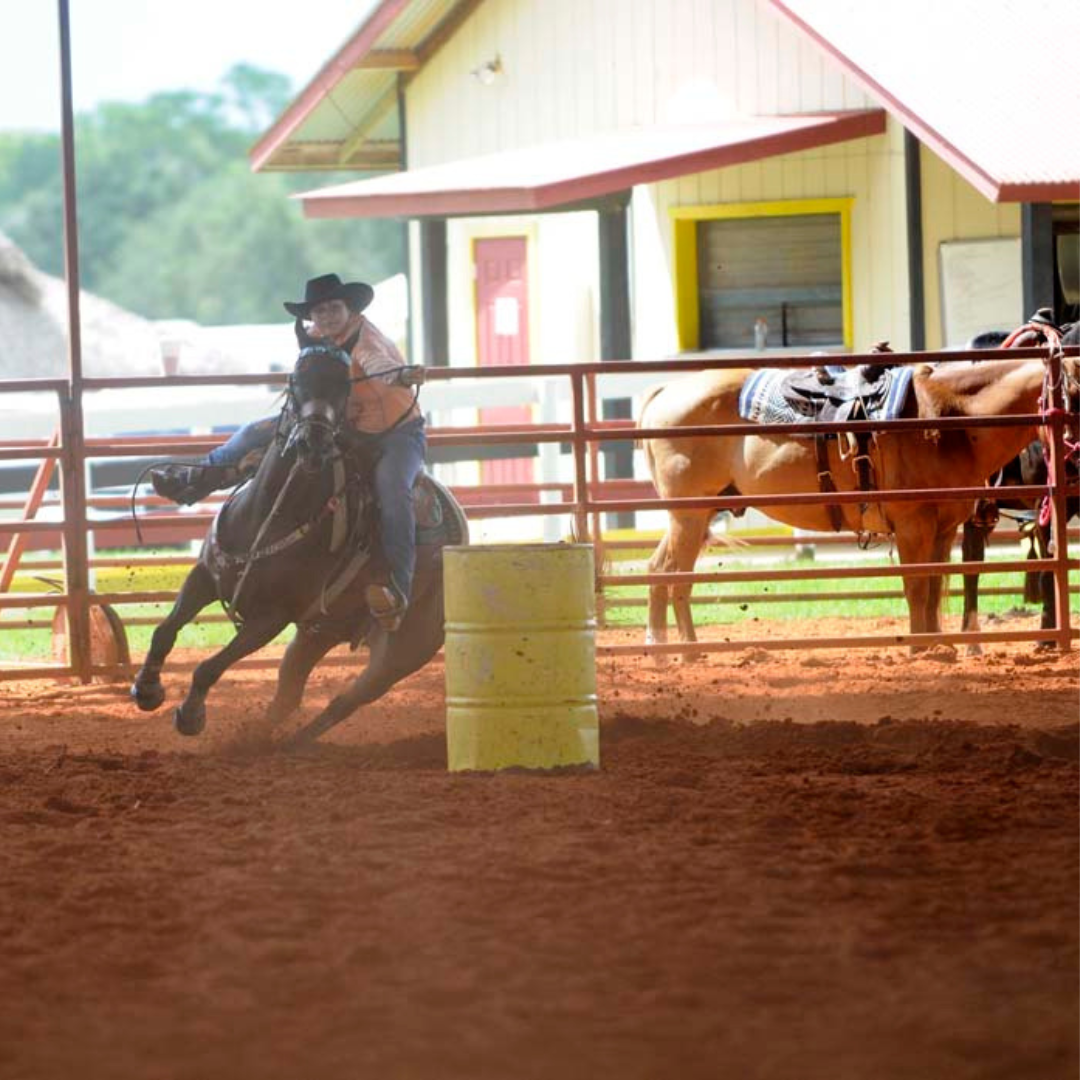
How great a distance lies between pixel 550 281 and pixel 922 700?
12.0m

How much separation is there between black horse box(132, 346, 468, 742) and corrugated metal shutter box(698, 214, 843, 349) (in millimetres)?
10921

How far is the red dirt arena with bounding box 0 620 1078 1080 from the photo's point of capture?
176 inches

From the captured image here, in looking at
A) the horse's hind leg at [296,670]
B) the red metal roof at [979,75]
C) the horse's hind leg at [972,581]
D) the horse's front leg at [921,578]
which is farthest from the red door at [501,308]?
the horse's hind leg at [296,670]

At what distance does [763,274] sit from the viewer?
19641mm

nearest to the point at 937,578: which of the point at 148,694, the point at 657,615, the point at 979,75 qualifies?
the point at 657,615

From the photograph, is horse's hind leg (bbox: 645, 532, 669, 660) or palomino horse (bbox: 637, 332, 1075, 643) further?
horse's hind leg (bbox: 645, 532, 669, 660)

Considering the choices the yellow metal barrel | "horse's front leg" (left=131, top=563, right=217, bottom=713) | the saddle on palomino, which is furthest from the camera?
the saddle on palomino

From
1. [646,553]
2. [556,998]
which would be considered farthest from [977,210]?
[556,998]

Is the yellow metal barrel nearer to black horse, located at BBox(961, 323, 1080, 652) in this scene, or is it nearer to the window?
black horse, located at BBox(961, 323, 1080, 652)

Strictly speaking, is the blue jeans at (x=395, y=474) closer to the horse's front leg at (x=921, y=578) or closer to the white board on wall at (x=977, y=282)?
the horse's front leg at (x=921, y=578)

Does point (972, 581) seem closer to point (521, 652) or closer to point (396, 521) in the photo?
point (396, 521)

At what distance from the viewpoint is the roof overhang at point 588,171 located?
17969 mm

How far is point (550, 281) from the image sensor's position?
21703mm

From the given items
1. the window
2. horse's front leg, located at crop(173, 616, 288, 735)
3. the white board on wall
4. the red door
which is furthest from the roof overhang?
horse's front leg, located at crop(173, 616, 288, 735)
